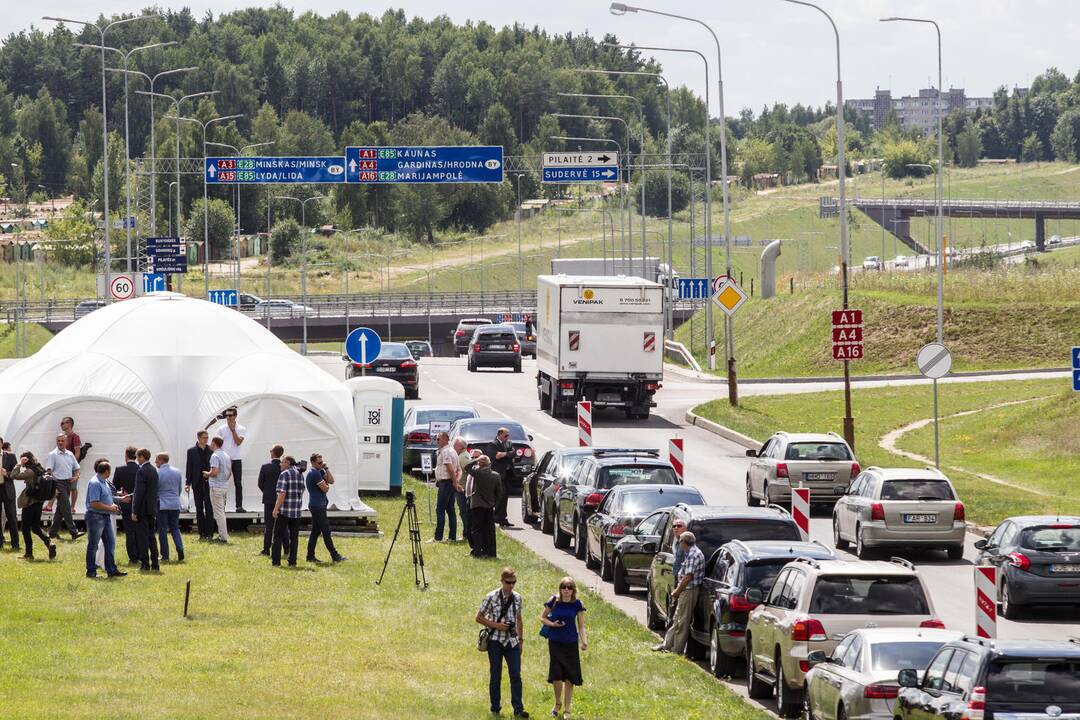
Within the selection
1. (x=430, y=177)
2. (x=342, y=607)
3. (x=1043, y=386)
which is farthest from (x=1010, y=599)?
(x=430, y=177)

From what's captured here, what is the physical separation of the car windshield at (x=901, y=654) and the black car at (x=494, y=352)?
55.2 meters

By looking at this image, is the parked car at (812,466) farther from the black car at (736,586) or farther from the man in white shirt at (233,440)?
the black car at (736,586)

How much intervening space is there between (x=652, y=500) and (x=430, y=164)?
55.6 meters

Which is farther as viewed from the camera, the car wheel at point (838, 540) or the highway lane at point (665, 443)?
the car wheel at point (838, 540)

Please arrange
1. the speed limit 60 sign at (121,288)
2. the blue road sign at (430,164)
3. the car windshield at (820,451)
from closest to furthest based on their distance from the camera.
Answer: the car windshield at (820,451) → the speed limit 60 sign at (121,288) → the blue road sign at (430,164)

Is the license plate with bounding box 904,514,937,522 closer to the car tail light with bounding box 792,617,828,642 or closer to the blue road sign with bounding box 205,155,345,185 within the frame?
the car tail light with bounding box 792,617,828,642

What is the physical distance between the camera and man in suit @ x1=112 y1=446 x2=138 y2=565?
81.7 feet

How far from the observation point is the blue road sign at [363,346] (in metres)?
34.2

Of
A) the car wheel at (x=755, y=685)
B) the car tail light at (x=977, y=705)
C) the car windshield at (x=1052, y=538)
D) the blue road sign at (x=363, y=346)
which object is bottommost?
the car wheel at (x=755, y=685)

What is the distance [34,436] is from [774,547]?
53.4 ft

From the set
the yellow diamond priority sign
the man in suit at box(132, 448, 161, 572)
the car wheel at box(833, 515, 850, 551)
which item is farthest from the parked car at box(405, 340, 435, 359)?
→ the man in suit at box(132, 448, 161, 572)

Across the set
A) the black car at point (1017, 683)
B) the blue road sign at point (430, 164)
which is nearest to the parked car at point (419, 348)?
the blue road sign at point (430, 164)

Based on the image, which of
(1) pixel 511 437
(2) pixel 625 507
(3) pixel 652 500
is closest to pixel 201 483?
(2) pixel 625 507

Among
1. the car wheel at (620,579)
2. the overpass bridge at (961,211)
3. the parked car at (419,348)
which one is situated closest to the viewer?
the car wheel at (620,579)
